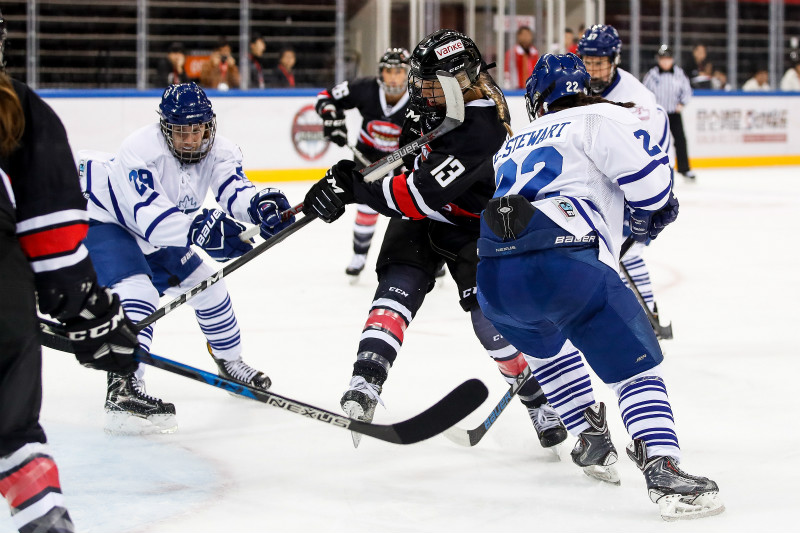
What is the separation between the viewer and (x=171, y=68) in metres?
8.59

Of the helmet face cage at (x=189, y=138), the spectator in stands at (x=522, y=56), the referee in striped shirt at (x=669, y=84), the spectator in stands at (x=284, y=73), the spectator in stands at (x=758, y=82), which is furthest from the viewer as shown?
the spectator in stands at (x=758, y=82)

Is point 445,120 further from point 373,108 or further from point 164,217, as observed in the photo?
point 373,108

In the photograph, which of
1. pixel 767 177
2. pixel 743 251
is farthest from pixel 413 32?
pixel 743 251

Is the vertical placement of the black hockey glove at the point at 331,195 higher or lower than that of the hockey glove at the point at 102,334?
higher

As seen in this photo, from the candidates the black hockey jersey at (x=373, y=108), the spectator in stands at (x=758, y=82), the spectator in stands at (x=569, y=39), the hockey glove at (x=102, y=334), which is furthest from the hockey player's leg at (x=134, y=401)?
the spectator in stands at (x=758, y=82)

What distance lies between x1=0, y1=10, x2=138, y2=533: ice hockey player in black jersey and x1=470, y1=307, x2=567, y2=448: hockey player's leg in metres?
1.20

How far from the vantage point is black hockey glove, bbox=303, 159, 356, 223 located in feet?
7.89

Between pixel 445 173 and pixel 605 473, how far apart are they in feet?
2.62

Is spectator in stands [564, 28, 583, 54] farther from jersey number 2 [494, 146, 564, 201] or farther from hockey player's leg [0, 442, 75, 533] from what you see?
hockey player's leg [0, 442, 75, 533]

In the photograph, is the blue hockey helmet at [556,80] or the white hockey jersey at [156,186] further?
the white hockey jersey at [156,186]

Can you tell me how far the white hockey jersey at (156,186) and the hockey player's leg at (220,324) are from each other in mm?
160

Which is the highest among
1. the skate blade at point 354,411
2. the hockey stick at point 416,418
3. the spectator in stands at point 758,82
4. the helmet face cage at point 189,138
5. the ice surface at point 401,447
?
the spectator in stands at point 758,82

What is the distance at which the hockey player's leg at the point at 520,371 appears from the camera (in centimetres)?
251

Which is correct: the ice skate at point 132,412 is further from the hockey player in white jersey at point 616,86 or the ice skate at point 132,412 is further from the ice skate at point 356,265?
the ice skate at point 356,265
